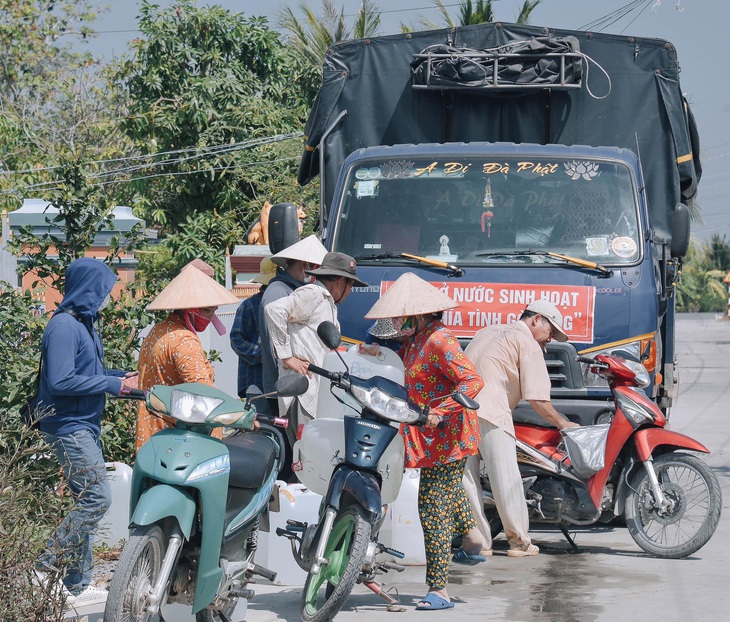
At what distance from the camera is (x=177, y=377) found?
6258 millimetres

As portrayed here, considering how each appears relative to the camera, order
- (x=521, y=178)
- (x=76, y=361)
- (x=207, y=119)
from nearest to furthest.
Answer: (x=76, y=361) → (x=521, y=178) → (x=207, y=119)

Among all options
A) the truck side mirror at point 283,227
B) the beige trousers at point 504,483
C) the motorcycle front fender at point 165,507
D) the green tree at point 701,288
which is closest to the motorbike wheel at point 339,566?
the motorcycle front fender at point 165,507

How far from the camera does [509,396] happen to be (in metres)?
7.77

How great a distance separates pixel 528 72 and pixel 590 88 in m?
0.53

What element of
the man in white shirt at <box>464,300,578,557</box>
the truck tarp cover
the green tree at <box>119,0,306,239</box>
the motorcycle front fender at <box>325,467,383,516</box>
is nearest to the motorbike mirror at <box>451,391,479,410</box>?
the motorcycle front fender at <box>325,467,383,516</box>

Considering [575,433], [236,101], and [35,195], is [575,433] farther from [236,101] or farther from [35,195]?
[35,195]

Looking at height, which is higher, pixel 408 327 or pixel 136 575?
pixel 408 327

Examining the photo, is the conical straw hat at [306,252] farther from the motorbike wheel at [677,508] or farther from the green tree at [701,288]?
the green tree at [701,288]

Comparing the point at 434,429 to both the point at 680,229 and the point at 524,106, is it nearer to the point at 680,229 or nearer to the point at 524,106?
the point at 680,229

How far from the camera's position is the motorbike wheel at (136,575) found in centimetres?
464

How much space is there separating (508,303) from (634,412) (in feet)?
3.75

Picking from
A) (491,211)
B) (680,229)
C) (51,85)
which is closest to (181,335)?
(491,211)

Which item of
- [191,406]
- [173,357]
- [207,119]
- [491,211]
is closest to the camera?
[191,406]

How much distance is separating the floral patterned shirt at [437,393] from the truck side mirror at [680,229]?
3260 millimetres
